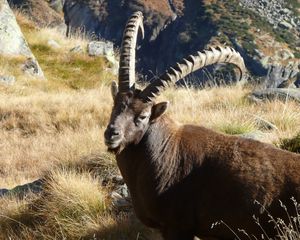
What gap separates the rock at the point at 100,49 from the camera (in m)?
21.4

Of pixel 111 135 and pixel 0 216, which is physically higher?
pixel 111 135

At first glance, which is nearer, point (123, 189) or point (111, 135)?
point (111, 135)

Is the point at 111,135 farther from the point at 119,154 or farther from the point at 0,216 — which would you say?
the point at 0,216

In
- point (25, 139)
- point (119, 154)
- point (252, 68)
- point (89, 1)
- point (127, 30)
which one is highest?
point (127, 30)

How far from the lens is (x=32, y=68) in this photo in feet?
64.1

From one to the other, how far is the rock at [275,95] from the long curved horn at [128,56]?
18.9 ft

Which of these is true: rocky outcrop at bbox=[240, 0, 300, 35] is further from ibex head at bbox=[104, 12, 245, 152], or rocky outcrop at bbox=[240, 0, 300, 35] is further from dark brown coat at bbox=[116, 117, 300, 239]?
dark brown coat at bbox=[116, 117, 300, 239]

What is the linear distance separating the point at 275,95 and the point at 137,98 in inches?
256

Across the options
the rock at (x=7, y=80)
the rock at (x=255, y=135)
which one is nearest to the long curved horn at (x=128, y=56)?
the rock at (x=255, y=135)

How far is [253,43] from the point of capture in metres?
109

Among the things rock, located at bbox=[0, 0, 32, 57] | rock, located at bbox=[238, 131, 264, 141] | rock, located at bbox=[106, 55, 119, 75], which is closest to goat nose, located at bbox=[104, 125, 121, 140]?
rock, located at bbox=[238, 131, 264, 141]

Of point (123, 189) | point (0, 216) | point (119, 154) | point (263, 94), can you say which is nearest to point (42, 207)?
point (0, 216)

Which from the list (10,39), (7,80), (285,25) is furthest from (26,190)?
(285,25)

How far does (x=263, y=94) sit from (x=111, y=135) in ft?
23.7
